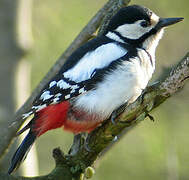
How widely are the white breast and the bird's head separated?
36 centimetres

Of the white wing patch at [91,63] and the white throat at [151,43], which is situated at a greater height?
the white wing patch at [91,63]

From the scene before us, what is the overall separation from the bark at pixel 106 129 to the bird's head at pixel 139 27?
30.9 inches

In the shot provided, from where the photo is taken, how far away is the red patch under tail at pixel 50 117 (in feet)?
11.9

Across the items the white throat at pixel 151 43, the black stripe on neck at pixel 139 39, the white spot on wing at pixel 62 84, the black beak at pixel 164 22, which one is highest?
the white spot on wing at pixel 62 84

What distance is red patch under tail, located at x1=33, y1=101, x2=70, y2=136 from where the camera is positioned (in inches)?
143

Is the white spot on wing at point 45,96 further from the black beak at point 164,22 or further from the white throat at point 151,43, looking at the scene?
the black beak at point 164,22

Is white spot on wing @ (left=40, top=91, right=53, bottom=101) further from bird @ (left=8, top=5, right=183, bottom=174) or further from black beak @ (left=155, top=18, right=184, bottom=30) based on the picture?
black beak @ (left=155, top=18, right=184, bottom=30)

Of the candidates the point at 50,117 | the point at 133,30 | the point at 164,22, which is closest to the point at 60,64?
the point at 50,117

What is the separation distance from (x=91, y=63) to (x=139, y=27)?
591 millimetres

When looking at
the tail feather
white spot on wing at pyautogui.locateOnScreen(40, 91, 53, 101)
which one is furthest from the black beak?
the tail feather

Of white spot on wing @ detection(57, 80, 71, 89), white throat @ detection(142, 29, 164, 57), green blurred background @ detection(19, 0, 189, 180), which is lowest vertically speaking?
green blurred background @ detection(19, 0, 189, 180)

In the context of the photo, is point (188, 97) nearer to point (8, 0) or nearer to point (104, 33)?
point (104, 33)

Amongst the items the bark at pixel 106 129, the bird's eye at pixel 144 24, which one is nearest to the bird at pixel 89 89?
the bark at pixel 106 129

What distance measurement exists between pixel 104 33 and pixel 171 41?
84.0 inches
